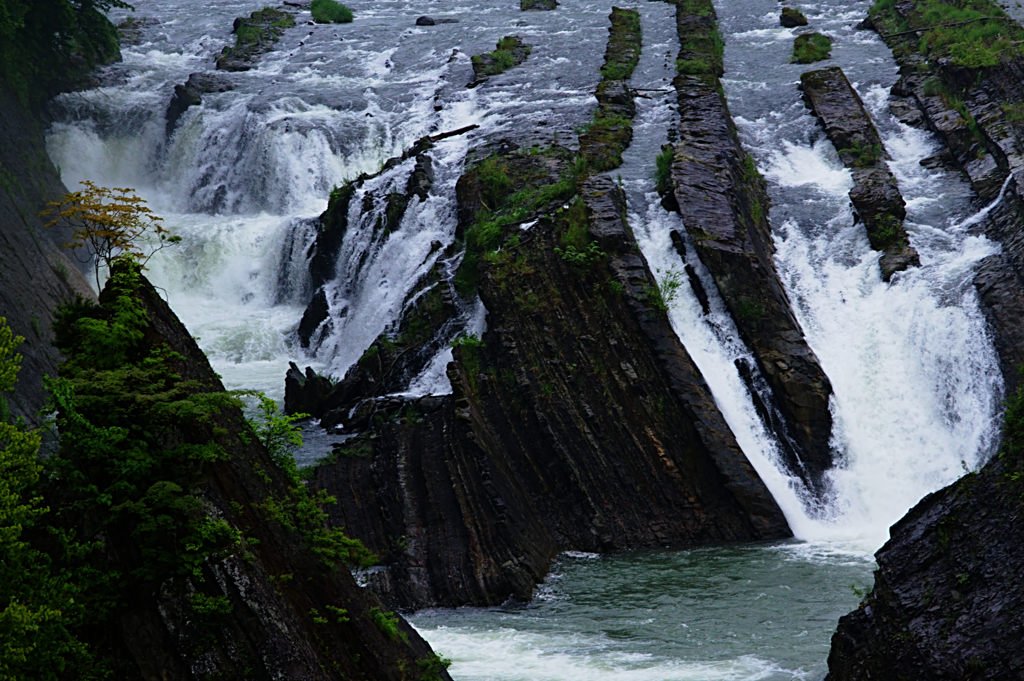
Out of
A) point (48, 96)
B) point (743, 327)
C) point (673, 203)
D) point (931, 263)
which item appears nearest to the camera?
point (743, 327)

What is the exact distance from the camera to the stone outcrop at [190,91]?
3834cm

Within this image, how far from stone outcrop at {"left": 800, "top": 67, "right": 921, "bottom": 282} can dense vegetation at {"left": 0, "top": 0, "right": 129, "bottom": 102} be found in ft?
100

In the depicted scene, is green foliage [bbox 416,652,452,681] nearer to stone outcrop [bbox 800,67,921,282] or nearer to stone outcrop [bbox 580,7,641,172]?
stone outcrop [bbox 800,67,921,282]

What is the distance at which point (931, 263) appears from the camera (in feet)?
74.0

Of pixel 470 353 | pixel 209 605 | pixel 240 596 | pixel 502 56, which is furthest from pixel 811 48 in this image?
pixel 209 605

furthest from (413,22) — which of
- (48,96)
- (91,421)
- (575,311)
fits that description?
(91,421)

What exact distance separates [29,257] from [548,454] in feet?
47.3

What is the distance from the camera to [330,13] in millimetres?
51938

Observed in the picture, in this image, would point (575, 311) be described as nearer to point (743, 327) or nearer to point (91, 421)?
point (743, 327)

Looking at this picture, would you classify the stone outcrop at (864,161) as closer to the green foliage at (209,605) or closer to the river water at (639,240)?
the river water at (639,240)

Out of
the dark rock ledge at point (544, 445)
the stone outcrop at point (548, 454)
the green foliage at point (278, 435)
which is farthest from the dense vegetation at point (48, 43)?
the green foliage at point (278, 435)

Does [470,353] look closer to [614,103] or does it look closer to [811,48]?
[614,103]

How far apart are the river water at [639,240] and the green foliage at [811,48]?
663mm

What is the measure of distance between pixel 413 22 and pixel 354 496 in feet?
128
